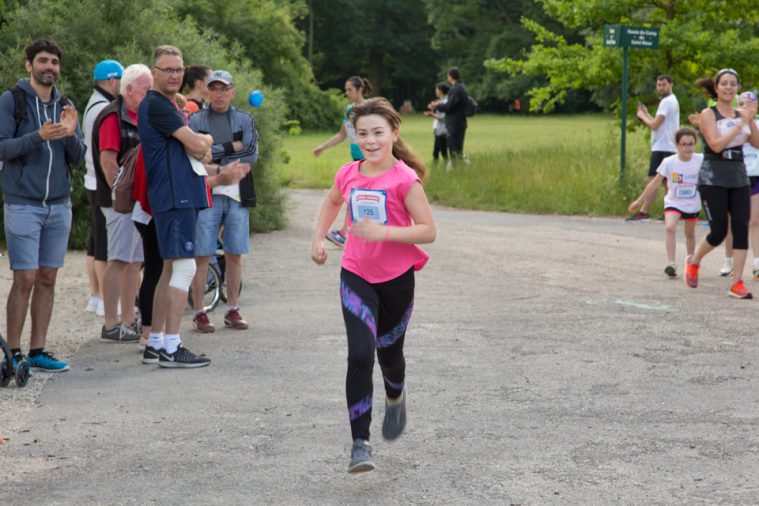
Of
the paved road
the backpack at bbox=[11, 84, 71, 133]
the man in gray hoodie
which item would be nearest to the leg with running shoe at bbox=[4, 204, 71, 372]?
the man in gray hoodie

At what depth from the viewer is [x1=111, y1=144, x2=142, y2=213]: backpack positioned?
7.90m

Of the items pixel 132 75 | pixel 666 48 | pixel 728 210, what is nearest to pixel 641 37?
pixel 666 48

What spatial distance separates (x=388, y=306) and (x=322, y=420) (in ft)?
3.32

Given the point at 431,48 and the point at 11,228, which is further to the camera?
the point at 431,48

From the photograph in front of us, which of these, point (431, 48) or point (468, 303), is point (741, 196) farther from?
point (431, 48)

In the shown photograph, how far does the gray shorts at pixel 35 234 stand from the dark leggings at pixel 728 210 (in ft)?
19.0

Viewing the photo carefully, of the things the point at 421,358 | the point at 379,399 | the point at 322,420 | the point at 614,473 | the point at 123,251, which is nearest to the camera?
the point at 614,473

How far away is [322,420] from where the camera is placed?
6297 millimetres

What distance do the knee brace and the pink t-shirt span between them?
2.45 metres

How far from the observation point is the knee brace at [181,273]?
7770 millimetres

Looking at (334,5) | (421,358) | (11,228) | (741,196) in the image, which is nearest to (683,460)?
(421,358)

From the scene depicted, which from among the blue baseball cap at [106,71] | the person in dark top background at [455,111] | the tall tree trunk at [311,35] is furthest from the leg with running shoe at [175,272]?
the tall tree trunk at [311,35]

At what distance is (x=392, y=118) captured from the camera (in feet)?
18.4

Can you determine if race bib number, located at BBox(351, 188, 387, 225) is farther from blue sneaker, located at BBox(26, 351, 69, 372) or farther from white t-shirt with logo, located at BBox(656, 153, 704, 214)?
white t-shirt with logo, located at BBox(656, 153, 704, 214)
